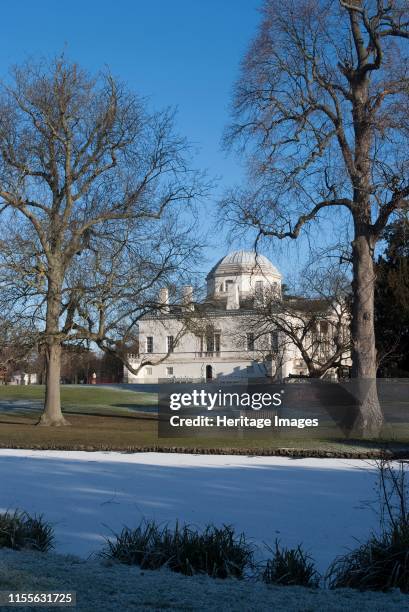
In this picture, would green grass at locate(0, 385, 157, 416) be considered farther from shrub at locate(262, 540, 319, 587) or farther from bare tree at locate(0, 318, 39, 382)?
shrub at locate(262, 540, 319, 587)

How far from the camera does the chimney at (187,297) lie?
29.5 meters

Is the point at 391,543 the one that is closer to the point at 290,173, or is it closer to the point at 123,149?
the point at 290,173

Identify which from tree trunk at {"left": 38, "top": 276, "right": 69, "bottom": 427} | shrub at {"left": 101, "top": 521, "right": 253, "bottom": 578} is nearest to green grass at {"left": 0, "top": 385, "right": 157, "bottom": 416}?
tree trunk at {"left": 38, "top": 276, "right": 69, "bottom": 427}

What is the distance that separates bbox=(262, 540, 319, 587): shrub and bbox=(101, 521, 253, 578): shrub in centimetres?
28

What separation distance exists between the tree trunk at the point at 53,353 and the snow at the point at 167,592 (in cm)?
2133

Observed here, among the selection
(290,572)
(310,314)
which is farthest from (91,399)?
(290,572)

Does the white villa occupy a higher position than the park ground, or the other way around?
the white villa

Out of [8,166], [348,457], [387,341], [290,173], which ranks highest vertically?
[8,166]

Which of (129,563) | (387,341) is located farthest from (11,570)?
(387,341)

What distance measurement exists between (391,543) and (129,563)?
2252 mm

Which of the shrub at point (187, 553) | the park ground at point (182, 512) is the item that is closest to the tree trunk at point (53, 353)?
the park ground at point (182, 512)

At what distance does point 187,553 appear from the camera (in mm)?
6766

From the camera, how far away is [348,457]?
17250 mm

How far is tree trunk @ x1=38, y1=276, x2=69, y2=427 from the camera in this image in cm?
2744
